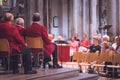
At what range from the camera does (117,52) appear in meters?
12.1

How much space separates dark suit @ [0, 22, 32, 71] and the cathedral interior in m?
10.2

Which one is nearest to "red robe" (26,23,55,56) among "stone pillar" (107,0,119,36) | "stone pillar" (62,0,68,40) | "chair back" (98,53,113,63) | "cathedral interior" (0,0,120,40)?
"chair back" (98,53,113,63)

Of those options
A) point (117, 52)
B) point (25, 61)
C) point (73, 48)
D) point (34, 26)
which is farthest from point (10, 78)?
point (73, 48)

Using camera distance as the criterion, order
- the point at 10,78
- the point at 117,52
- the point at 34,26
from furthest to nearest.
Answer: the point at 117,52
the point at 34,26
the point at 10,78

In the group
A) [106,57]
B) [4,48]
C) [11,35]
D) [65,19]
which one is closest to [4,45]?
[4,48]

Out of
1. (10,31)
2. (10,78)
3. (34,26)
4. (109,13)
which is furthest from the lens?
(109,13)

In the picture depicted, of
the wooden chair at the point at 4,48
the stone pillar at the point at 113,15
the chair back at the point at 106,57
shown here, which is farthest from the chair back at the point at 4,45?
the stone pillar at the point at 113,15

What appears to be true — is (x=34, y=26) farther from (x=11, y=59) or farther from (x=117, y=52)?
(x=117, y=52)

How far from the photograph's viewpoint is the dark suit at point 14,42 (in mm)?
8421

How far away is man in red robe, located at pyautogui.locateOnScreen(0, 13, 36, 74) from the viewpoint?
8422mm

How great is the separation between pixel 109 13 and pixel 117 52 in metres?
9.01

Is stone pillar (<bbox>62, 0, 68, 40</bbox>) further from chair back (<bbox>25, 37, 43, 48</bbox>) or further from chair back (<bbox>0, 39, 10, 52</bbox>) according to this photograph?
chair back (<bbox>0, 39, 10, 52</bbox>)

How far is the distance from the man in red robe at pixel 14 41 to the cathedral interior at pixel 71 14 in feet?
33.5

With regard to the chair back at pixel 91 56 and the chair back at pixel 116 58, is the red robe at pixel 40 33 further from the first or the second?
the chair back at pixel 91 56
